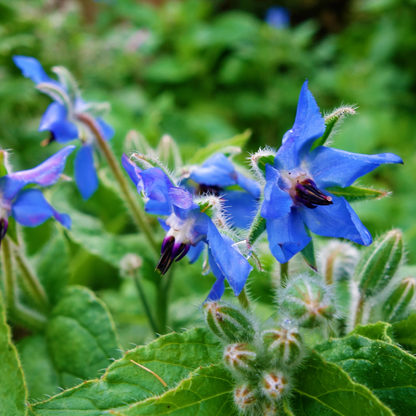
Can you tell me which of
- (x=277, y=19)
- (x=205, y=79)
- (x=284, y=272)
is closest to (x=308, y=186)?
(x=284, y=272)

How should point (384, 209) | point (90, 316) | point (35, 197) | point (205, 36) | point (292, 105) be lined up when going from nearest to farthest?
1. point (35, 197)
2. point (90, 316)
3. point (384, 209)
4. point (292, 105)
5. point (205, 36)

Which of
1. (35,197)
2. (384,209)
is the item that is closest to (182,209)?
(35,197)

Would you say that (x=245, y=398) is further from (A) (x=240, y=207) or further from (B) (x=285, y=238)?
(A) (x=240, y=207)

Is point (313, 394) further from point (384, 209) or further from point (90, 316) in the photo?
point (384, 209)

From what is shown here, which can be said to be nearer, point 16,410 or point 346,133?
point 16,410

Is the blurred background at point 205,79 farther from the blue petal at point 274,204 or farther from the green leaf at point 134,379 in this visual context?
the blue petal at point 274,204

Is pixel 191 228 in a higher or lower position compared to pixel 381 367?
higher
